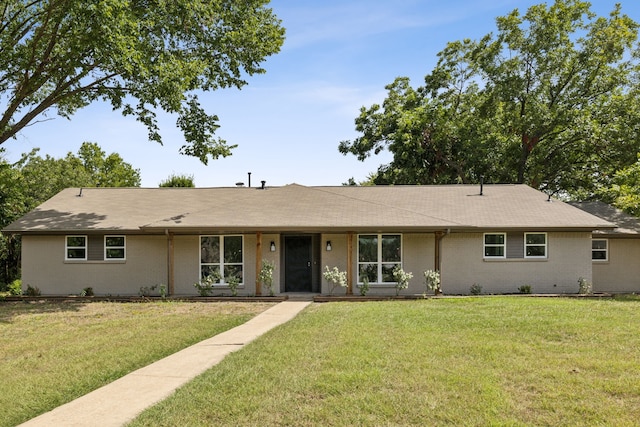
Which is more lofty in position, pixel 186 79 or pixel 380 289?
pixel 186 79

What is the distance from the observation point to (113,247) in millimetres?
19344

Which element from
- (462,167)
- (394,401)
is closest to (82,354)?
(394,401)

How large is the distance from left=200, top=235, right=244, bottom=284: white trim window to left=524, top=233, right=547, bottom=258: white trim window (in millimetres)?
10081

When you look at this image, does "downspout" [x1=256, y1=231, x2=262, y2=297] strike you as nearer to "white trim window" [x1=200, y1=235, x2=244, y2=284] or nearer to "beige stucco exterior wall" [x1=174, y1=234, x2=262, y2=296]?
"beige stucco exterior wall" [x1=174, y1=234, x2=262, y2=296]

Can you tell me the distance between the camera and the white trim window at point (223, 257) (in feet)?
61.6

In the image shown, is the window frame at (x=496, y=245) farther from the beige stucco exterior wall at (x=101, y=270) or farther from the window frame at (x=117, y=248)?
the window frame at (x=117, y=248)

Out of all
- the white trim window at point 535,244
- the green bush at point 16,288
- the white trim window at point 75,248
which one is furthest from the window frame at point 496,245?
the green bush at point 16,288

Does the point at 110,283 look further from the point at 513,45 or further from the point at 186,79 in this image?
the point at 513,45

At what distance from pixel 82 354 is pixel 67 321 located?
15.4 feet

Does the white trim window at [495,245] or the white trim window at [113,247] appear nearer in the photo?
the white trim window at [495,245]

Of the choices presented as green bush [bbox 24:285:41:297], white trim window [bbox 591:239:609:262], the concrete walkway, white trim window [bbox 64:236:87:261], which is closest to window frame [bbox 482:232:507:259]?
white trim window [bbox 591:239:609:262]

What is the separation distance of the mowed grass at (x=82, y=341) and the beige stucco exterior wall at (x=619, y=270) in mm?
13406

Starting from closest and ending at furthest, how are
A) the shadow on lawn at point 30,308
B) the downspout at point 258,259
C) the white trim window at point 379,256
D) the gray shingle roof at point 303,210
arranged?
the shadow on lawn at point 30,308 → the gray shingle roof at point 303,210 → the downspout at point 258,259 → the white trim window at point 379,256

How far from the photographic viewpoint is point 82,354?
350 inches
